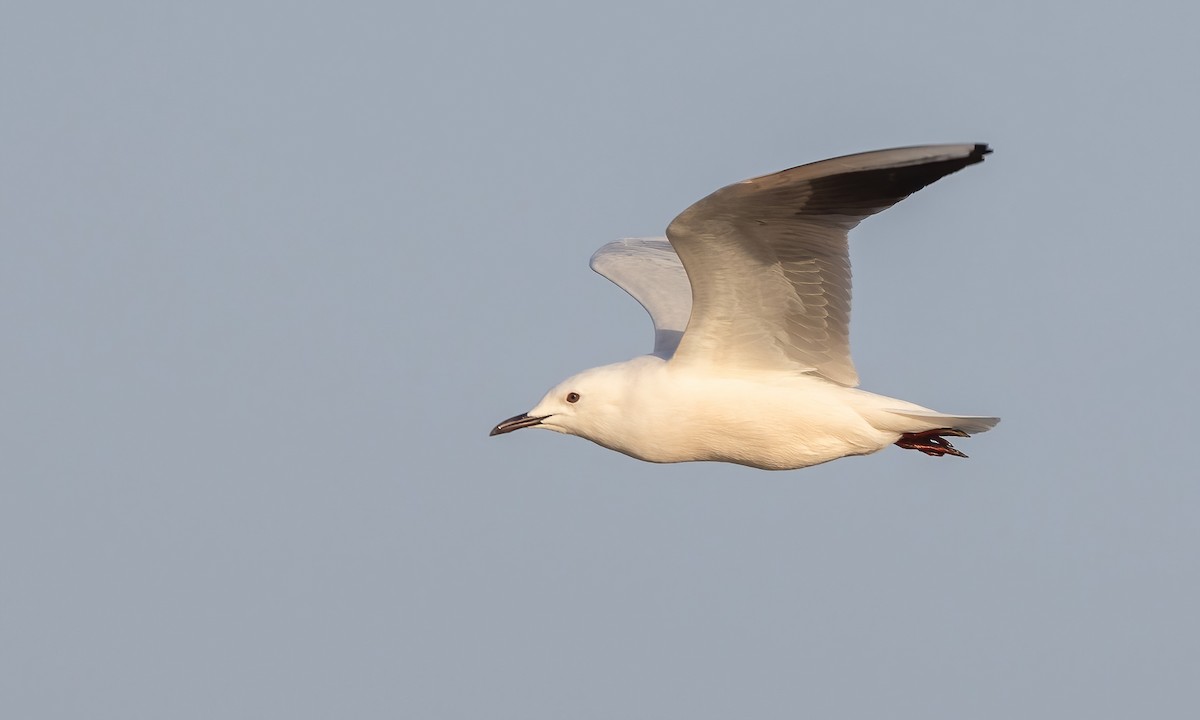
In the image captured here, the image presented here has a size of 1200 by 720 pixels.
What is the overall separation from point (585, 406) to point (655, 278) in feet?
9.13

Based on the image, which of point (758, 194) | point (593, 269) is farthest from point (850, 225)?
point (593, 269)

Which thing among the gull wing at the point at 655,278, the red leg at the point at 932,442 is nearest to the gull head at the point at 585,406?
the gull wing at the point at 655,278

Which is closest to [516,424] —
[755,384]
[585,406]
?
[585,406]

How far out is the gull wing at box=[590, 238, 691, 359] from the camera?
14.5m

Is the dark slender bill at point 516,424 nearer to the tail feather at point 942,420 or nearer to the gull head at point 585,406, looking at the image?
the gull head at point 585,406

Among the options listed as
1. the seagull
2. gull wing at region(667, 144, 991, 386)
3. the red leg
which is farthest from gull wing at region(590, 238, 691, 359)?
the red leg

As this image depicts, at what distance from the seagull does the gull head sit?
1cm

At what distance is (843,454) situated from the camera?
42.2 ft

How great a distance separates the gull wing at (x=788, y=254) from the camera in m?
10.6

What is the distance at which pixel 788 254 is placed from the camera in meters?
11.7

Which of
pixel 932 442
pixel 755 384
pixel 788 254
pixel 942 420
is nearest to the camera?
pixel 788 254

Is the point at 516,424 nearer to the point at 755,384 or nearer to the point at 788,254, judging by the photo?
the point at 755,384

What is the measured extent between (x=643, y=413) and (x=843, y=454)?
5.07 ft

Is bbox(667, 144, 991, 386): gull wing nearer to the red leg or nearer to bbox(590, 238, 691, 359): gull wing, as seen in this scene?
the red leg
